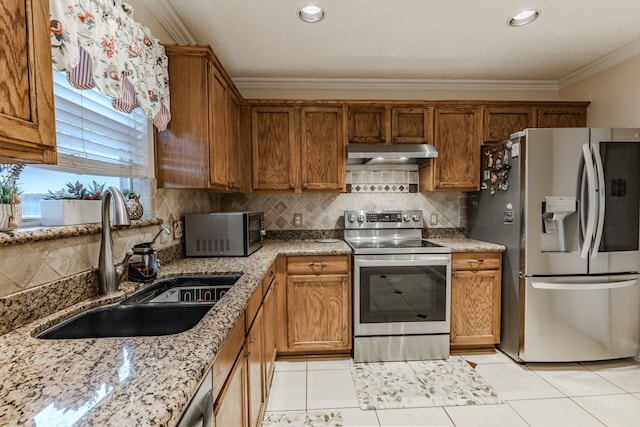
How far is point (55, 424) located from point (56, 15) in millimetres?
1164

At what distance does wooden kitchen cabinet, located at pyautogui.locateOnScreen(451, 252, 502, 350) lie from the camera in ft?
8.01

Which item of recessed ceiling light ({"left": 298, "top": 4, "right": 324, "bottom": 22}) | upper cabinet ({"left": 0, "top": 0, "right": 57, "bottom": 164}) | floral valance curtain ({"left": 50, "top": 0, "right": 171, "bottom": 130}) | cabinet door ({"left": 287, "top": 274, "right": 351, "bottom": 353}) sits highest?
recessed ceiling light ({"left": 298, "top": 4, "right": 324, "bottom": 22})

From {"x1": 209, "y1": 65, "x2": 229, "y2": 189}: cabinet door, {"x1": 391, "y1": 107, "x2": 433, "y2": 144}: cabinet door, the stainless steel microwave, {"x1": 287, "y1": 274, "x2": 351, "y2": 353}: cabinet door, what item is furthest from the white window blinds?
{"x1": 391, "y1": 107, "x2": 433, "y2": 144}: cabinet door

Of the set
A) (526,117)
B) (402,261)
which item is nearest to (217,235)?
(402,261)

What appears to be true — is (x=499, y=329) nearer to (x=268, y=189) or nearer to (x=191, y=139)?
(x=268, y=189)

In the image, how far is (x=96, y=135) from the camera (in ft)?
4.68

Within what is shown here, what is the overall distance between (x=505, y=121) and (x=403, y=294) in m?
1.81

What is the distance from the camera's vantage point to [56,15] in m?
0.97

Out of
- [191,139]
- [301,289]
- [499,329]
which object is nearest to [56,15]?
[191,139]

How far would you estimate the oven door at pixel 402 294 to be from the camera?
2340 mm

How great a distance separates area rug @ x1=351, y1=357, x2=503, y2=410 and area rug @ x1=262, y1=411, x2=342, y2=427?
216 mm

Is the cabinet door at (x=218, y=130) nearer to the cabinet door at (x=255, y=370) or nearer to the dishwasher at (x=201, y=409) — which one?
the cabinet door at (x=255, y=370)

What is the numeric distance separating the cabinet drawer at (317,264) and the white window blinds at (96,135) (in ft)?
3.89

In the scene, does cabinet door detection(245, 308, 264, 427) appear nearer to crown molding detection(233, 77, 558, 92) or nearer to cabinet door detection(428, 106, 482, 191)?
cabinet door detection(428, 106, 482, 191)
